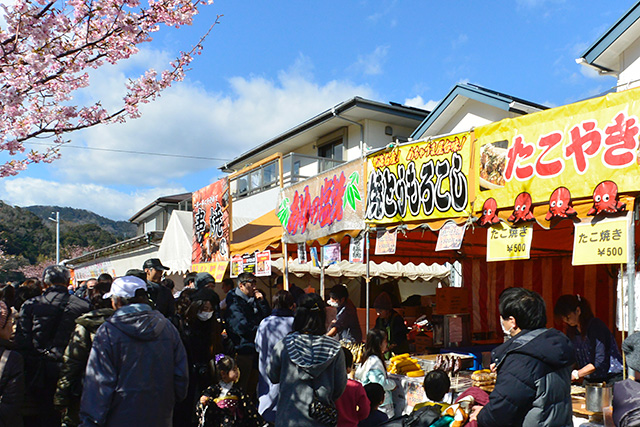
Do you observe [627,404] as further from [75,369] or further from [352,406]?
[75,369]

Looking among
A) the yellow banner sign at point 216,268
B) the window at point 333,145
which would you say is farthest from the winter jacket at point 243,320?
the window at point 333,145

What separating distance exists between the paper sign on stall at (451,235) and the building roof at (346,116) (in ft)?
34.2

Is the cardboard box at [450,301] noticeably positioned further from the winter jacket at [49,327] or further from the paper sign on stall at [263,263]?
the winter jacket at [49,327]

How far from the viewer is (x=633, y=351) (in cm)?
311

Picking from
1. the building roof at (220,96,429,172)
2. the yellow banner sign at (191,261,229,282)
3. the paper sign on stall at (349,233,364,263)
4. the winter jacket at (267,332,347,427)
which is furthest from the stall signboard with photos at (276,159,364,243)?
the building roof at (220,96,429,172)

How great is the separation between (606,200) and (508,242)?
1168 millimetres

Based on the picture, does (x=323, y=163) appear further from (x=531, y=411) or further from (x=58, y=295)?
(x=531, y=411)

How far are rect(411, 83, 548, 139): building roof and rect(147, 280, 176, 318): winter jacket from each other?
10.0 meters

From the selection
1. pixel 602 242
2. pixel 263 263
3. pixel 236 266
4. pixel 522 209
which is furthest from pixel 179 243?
pixel 602 242

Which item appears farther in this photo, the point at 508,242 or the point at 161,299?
the point at 161,299

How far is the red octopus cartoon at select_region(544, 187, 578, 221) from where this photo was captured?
4.93m

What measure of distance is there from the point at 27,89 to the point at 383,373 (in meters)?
5.01

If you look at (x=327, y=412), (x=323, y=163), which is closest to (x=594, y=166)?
(x=327, y=412)

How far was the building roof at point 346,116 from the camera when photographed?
16.5 meters
